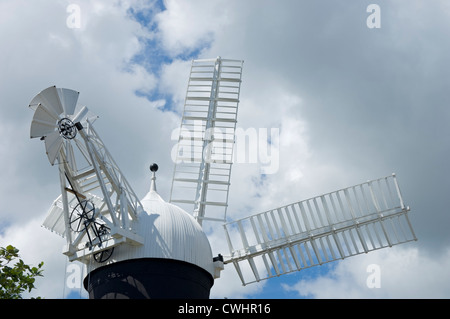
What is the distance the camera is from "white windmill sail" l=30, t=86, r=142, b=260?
25953mm

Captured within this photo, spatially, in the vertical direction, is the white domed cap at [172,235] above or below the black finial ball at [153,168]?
below

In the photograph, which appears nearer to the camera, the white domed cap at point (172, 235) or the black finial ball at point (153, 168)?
the white domed cap at point (172, 235)

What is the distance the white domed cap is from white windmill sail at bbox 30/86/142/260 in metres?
0.54

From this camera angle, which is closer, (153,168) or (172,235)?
(172,235)

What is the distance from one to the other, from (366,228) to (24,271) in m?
15.8

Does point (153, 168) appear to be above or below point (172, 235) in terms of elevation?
above

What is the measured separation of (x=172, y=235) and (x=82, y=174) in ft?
14.1

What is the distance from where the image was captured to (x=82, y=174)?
27.6 m

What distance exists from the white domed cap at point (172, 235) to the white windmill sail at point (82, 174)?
541mm

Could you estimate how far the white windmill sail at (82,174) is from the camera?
2595cm

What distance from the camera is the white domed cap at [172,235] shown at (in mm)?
27469
